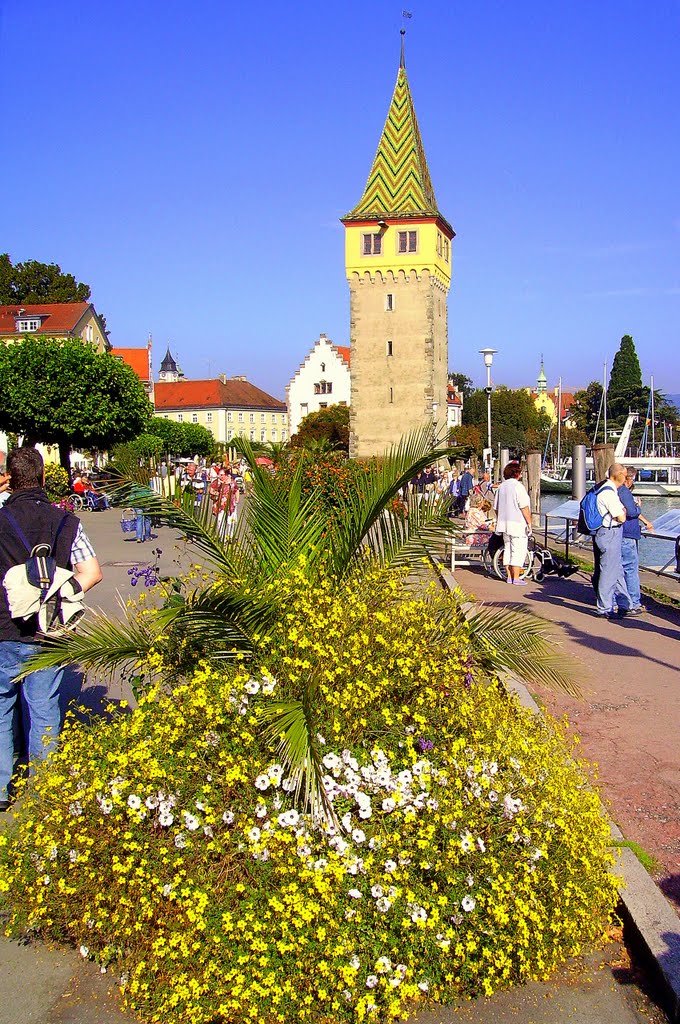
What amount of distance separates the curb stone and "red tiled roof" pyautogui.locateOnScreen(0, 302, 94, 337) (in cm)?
7197

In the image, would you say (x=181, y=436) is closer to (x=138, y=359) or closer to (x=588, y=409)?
(x=138, y=359)

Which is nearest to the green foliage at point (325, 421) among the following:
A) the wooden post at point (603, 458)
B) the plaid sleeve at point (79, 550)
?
the wooden post at point (603, 458)

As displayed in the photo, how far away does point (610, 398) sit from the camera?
369ft

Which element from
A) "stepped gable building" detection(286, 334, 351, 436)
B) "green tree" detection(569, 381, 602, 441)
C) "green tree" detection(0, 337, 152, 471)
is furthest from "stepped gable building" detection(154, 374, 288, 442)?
"green tree" detection(0, 337, 152, 471)

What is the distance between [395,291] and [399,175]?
26.2 feet

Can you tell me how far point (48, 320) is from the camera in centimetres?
7381

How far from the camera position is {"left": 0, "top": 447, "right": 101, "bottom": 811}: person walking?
18.9ft

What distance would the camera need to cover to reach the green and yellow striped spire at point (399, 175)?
67.1 m

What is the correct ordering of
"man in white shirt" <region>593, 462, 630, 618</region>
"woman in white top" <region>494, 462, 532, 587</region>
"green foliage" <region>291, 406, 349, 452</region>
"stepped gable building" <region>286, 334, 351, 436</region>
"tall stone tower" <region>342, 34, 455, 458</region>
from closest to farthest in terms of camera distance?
"man in white shirt" <region>593, 462, 630, 618</region>, "woman in white top" <region>494, 462, 532, 587</region>, "tall stone tower" <region>342, 34, 455, 458</region>, "green foliage" <region>291, 406, 349, 452</region>, "stepped gable building" <region>286, 334, 351, 436</region>

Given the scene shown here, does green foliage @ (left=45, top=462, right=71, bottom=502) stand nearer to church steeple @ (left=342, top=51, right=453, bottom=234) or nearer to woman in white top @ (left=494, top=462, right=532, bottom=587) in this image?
woman in white top @ (left=494, top=462, right=532, bottom=587)

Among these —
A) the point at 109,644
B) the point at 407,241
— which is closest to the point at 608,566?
the point at 109,644

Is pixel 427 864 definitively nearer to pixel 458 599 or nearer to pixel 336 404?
pixel 458 599

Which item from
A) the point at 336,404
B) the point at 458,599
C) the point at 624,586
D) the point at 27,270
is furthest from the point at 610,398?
the point at 458,599

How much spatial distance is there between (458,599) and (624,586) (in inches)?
278
